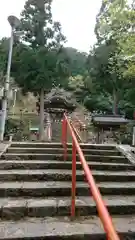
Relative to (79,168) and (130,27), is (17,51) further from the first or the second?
(79,168)

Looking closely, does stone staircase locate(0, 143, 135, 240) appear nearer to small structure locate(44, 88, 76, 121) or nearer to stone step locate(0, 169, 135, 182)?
stone step locate(0, 169, 135, 182)

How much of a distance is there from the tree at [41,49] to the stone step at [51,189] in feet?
59.8

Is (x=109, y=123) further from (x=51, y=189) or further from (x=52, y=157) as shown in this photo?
(x=51, y=189)

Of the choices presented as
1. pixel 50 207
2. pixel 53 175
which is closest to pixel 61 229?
pixel 50 207

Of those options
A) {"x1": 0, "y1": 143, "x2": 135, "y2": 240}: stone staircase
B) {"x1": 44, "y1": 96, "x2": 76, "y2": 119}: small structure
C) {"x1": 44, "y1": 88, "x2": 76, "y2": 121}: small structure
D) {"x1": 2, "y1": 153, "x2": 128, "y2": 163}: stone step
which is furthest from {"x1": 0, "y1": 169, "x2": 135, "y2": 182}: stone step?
{"x1": 44, "y1": 96, "x2": 76, "y2": 119}: small structure

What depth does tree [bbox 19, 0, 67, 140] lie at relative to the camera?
22047mm

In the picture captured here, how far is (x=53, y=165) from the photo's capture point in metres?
4.80

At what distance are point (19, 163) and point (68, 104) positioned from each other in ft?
90.9

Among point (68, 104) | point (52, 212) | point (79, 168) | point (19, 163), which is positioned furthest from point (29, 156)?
point (68, 104)

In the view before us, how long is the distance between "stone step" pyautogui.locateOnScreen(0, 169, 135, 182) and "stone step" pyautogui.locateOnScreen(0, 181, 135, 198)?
126 millimetres

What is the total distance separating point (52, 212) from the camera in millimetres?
3396

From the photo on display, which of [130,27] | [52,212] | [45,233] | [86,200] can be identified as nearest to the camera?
[45,233]

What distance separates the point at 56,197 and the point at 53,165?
104 centimetres

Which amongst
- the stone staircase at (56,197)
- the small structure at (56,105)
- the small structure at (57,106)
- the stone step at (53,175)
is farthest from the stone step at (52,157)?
the small structure at (57,106)
